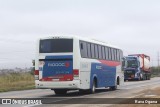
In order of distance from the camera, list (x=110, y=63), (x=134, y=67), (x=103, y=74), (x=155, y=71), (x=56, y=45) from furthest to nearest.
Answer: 1. (x=155, y=71)
2. (x=134, y=67)
3. (x=110, y=63)
4. (x=103, y=74)
5. (x=56, y=45)

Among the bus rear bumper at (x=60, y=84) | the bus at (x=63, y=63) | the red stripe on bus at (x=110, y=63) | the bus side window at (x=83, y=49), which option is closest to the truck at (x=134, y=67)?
the red stripe on bus at (x=110, y=63)

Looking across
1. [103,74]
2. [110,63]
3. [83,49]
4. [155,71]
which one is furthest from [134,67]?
[155,71]

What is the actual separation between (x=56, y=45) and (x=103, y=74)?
5.61 metres

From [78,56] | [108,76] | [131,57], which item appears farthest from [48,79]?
[131,57]

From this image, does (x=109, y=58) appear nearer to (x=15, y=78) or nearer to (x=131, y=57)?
(x=15, y=78)

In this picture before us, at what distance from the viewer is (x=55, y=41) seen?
2539cm

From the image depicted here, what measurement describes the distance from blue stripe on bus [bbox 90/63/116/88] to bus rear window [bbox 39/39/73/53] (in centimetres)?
273

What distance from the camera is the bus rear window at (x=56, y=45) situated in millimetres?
25142

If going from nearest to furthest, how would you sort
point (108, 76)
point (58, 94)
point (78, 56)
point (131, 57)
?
point (78, 56), point (58, 94), point (108, 76), point (131, 57)

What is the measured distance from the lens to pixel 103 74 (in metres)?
29.9

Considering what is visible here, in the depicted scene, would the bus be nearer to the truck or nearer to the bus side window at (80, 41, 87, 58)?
the bus side window at (80, 41, 87, 58)

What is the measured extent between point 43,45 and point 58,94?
136 inches

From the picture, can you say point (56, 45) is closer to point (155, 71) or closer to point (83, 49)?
point (83, 49)

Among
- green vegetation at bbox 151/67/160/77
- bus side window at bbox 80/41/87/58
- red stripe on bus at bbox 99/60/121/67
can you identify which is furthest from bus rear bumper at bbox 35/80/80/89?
green vegetation at bbox 151/67/160/77
